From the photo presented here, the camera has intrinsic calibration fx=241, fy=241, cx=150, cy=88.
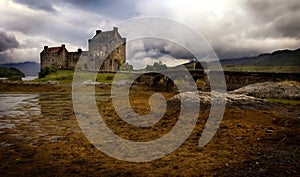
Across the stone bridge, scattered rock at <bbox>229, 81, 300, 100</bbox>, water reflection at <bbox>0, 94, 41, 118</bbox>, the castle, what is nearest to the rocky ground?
water reflection at <bbox>0, 94, 41, 118</bbox>

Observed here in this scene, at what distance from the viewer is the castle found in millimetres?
86375

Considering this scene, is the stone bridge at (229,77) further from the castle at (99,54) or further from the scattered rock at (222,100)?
the castle at (99,54)

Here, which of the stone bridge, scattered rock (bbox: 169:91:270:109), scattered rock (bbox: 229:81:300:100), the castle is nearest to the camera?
scattered rock (bbox: 169:91:270:109)

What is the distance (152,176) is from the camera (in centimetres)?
673

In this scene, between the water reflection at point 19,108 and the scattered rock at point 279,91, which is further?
the scattered rock at point 279,91

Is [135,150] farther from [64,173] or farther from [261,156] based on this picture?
[261,156]

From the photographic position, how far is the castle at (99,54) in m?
86.4

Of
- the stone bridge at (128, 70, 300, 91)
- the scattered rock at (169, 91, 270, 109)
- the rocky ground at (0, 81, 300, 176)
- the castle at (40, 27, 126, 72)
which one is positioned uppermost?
the castle at (40, 27, 126, 72)

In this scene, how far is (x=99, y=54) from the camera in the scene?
88438mm

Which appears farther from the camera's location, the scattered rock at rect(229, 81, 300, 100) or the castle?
the castle

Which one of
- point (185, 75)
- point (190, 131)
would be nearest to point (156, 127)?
point (190, 131)

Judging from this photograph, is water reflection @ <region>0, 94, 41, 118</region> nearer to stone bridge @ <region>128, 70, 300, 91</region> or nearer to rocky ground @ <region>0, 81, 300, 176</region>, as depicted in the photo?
rocky ground @ <region>0, 81, 300, 176</region>

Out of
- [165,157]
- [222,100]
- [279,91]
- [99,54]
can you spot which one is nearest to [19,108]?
[222,100]

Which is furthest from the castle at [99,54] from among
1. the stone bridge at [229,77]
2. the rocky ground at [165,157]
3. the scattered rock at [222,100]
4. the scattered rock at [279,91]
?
the rocky ground at [165,157]
